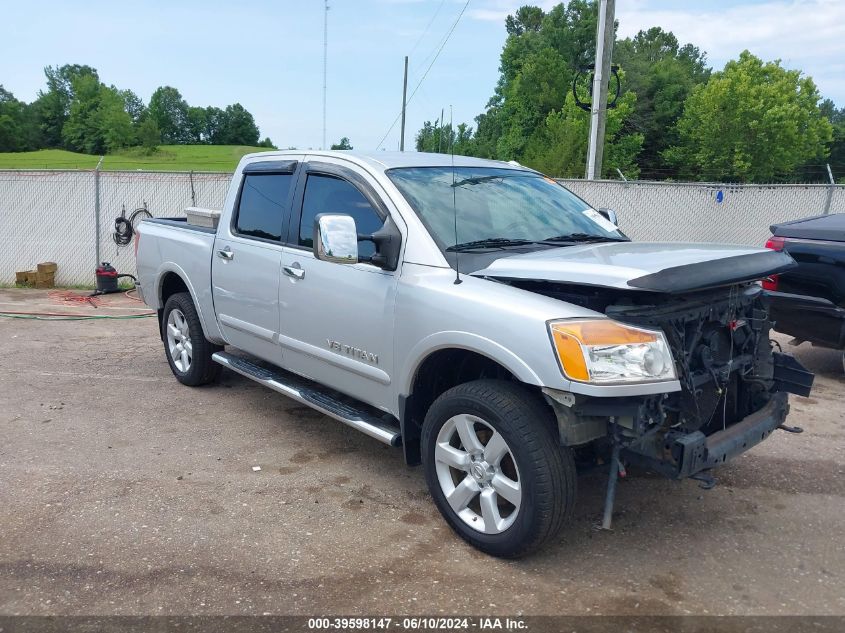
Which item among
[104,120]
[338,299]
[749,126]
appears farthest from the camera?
[104,120]

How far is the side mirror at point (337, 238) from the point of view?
11.9 ft

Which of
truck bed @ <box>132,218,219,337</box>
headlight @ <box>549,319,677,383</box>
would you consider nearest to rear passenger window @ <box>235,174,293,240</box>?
truck bed @ <box>132,218,219,337</box>

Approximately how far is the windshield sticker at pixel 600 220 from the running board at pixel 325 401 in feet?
6.07

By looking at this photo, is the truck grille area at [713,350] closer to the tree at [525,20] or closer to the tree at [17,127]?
the tree at [525,20]

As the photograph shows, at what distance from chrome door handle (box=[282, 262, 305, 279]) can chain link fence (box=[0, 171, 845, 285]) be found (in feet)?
24.9

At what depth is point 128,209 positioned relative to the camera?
40.0ft

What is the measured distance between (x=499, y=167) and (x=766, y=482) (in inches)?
103

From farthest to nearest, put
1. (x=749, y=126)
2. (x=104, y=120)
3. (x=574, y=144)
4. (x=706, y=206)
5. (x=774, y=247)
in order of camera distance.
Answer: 1. (x=104, y=120)
2. (x=749, y=126)
3. (x=574, y=144)
4. (x=706, y=206)
5. (x=774, y=247)

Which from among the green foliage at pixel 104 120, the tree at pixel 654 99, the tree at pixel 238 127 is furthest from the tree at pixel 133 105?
the tree at pixel 654 99

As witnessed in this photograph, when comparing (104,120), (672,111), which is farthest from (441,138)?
(104,120)

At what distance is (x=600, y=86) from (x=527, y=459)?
11285mm

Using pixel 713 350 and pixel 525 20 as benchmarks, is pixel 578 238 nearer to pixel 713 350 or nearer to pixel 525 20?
pixel 713 350

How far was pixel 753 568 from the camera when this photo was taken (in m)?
3.32

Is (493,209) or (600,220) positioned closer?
(493,209)
